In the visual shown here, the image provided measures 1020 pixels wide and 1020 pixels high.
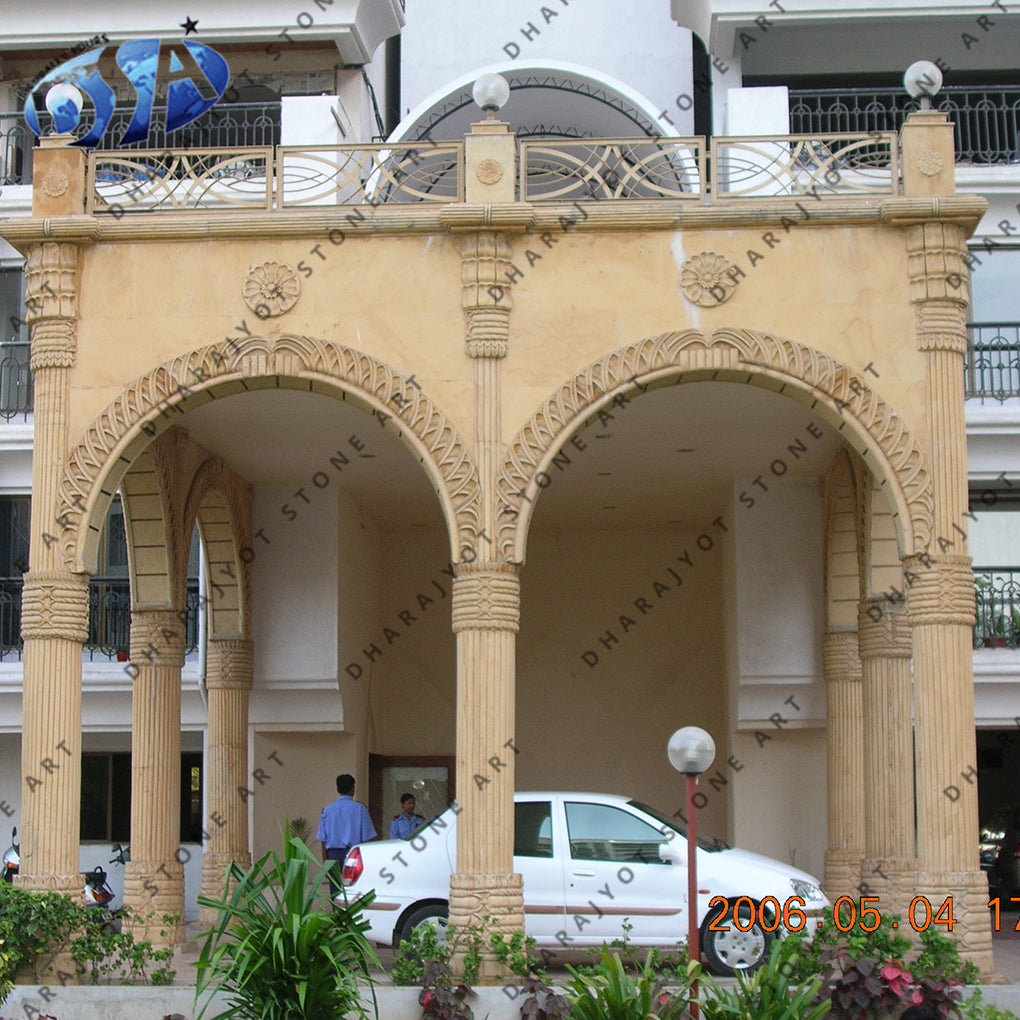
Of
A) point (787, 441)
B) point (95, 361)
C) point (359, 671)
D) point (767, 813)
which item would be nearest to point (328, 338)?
point (95, 361)

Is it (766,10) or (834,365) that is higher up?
(766,10)

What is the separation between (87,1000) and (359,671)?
7782 millimetres

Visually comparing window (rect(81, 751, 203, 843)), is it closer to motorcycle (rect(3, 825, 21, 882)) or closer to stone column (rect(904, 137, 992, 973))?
motorcycle (rect(3, 825, 21, 882))

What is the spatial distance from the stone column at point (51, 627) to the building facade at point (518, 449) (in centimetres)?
4

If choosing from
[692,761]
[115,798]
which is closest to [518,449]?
[692,761]

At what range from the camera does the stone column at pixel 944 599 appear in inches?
490

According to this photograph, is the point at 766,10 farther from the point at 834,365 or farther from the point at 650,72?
the point at 834,365

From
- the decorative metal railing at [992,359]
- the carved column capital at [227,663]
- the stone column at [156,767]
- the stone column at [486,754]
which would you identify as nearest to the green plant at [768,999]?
the stone column at [486,754]

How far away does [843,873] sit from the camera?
17.0 metres

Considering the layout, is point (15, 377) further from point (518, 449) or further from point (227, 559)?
point (518, 449)

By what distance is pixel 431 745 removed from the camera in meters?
20.9

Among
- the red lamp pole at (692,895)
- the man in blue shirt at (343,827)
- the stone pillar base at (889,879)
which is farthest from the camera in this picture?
the stone pillar base at (889,879)

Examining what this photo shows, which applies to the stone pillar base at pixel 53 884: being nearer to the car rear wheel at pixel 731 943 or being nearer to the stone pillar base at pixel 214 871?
the stone pillar base at pixel 214 871

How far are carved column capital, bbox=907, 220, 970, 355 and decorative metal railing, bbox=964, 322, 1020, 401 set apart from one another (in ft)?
22.4
